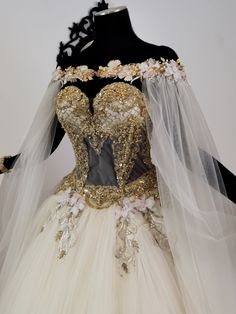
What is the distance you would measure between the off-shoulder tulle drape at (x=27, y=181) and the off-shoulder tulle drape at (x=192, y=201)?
1.02 feet

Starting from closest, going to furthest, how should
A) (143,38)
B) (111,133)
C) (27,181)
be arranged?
(111,133) < (27,181) < (143,38)

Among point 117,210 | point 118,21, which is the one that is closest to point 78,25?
point 118,21

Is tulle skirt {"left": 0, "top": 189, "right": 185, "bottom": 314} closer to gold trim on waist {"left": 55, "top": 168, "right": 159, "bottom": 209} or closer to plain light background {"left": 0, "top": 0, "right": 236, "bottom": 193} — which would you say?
gold trim on waist {"left": 55, "top": 168, "right": 159, "bottom": 209}

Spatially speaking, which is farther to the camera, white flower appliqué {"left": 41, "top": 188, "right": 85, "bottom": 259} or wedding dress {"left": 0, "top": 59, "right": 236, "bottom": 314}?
white flower appliqué {"left": 41, "top": 188, "right": 85, "bottom": 259}

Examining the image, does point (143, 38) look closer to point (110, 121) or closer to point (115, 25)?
point (115, 25)

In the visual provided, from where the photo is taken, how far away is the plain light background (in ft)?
3.99

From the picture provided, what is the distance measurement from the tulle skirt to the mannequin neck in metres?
0.42

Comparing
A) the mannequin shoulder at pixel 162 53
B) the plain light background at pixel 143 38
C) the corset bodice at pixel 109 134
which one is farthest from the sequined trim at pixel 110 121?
the plain light background at pixel 143 38

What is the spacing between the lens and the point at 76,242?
32.5 inches

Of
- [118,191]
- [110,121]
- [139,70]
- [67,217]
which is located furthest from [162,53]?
[67,217]

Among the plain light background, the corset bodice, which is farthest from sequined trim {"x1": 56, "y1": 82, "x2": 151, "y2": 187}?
the plain light background

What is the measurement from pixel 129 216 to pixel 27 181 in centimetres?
31

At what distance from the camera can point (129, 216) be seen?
0.82m

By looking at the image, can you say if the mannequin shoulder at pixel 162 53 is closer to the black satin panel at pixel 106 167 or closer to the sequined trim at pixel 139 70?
the sequined trim at pixel 139 70
